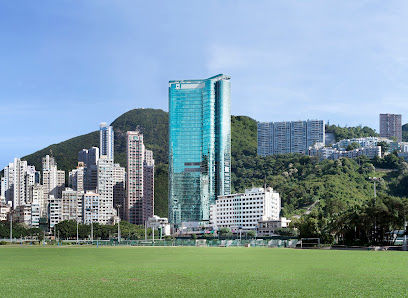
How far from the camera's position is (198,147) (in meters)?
161

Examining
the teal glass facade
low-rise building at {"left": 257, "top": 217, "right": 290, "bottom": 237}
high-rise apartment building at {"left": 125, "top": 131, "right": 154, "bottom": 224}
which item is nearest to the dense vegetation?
the teal glass facade

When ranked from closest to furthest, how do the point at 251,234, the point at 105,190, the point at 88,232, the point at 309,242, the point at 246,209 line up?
the point at 309,242, the point at 251,234, the point at 88,232, the point at 246,209, the point at 105,190

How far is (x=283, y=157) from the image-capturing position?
199 m

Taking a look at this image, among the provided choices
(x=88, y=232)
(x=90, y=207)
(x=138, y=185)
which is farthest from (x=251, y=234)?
(x=138, y=185)

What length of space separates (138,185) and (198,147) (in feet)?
124

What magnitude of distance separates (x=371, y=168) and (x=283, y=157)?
40195mm

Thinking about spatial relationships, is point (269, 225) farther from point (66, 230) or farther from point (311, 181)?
point (66, 230)

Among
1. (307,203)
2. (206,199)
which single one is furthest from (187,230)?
(307,203)

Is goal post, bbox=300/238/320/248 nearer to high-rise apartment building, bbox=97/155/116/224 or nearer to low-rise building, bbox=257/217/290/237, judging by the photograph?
low-rise building, bbox=257/217/290/237

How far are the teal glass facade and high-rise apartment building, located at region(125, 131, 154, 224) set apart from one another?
2543 cm

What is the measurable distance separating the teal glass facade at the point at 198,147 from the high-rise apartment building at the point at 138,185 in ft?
83.4

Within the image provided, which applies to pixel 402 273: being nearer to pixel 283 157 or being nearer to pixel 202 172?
pixel 202 172

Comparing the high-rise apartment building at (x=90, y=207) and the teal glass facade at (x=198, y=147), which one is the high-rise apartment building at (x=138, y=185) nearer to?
the high-rise apartment building at (x=90, y=207)

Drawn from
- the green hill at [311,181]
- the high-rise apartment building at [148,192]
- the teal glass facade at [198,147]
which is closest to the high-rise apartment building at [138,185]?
the high-rise apartment building at [148,192]
